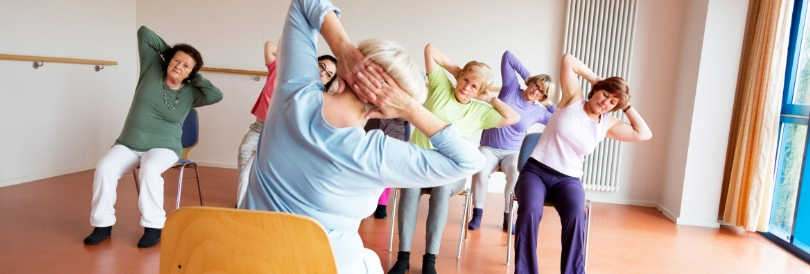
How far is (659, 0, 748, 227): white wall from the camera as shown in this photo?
448cm

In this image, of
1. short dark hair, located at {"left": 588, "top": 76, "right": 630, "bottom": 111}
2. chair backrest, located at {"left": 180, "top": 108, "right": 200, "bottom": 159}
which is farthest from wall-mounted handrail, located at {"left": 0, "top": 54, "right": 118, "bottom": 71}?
short dark hair, located at {"left": 588, "top": 76, "right": 630, "bottom": 111}

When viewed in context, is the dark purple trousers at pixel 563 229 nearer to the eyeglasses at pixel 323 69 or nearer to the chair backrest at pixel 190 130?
the eyeglasses at pixel 323 69

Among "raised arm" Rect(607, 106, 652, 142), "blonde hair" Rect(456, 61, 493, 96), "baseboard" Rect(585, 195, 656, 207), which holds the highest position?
"blonde hair" Rect(456, 61, 493, 96)

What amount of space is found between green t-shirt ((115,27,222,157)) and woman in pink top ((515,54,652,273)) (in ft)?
6.55

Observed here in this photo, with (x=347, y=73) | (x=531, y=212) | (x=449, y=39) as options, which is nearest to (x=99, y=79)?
(x=449, y=39)

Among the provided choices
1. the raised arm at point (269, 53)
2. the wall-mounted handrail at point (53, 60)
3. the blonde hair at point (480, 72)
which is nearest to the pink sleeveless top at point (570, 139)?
the blonde hair at point (480, 72)

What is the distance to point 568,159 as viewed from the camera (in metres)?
2.89

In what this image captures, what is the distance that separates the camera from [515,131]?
3947 millimetres

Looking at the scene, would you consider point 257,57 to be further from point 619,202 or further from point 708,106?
point 708,106

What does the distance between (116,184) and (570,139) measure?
239 cm

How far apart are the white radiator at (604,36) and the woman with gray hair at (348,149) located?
4.09m

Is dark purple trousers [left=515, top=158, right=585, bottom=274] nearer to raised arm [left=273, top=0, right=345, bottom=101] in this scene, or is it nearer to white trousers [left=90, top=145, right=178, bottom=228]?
raised arm [left=273, top=0, right=345, bottom=101]

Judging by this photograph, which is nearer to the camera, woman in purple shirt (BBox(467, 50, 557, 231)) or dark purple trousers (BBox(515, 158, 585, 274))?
dark purple trousers (BBox(515, 158, 585, 274))

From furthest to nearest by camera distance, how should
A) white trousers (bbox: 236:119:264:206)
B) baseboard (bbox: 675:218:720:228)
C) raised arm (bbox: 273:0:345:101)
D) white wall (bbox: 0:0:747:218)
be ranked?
baseboard (bbox: 675:218:720:228), white wall (bbox: 0:0:747:218), white trousers (bbox: 236:119:264:206), raised arm (bbox: 273:0:345:101)
